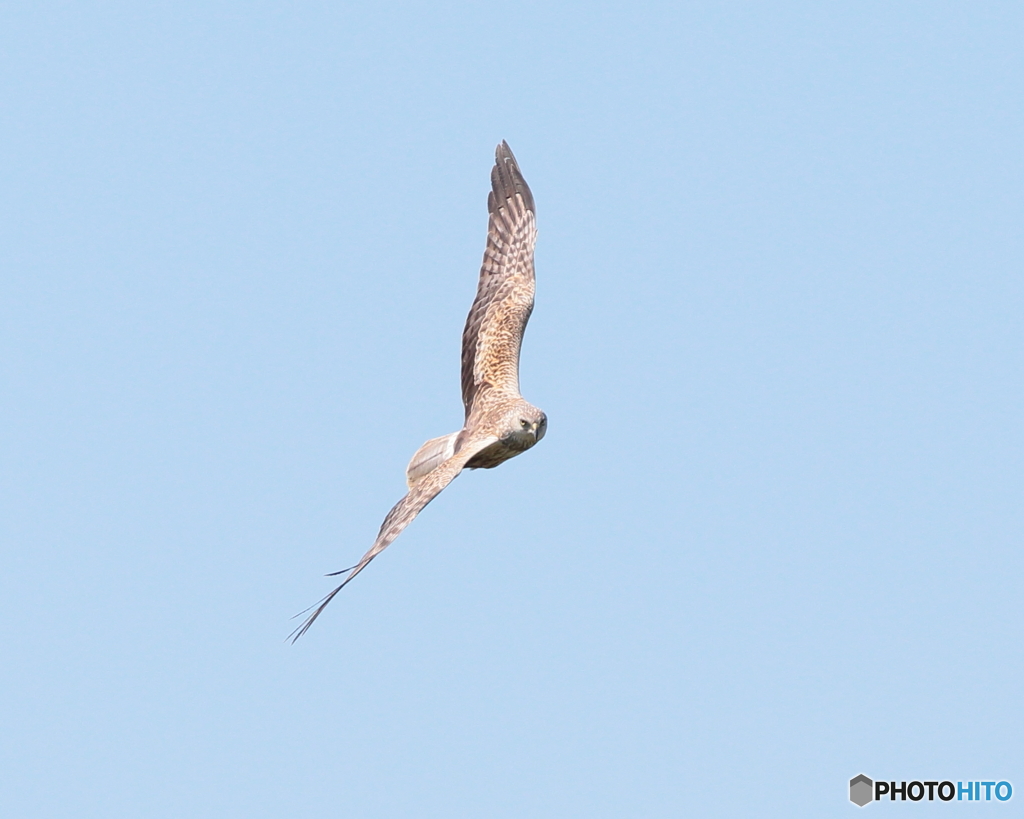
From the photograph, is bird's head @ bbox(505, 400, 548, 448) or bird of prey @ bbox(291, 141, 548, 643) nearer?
bird of prey @ bbox(291, 141, 548, 643)

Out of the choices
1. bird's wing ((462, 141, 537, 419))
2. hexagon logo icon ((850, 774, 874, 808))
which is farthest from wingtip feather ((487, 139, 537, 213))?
hexagon logo icon ((850, 774, 874, 808))

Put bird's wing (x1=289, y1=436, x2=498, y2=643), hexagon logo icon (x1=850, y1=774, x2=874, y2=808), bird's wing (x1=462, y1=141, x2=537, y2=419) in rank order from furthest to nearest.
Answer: hexagon logo icon (x1=850, y1=774, x2=874, y2=808)
bird's wing (x1=462, y1=141, x2=537, y2=419)
bird's wing (x1=289, y1=436, x2=498, y2=643)

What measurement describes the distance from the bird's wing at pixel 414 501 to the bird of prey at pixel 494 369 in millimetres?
12

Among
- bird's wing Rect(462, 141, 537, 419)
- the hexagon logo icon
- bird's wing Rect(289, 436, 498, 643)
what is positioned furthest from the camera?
the hexagon logo icon

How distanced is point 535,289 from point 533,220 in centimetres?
131

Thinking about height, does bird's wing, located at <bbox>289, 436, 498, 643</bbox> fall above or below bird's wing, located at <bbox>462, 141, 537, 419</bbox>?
below

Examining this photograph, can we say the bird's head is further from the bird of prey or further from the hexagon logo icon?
the hexagon logo icon

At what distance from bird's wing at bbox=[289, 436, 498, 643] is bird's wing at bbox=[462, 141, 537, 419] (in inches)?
82.3

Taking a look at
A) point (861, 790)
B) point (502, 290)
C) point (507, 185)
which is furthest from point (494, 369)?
point (861, 790)

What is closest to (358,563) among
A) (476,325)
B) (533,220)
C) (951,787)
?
(476,325)

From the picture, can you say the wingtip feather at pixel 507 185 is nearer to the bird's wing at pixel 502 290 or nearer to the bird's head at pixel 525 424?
the bird's wing at pixel 502 290

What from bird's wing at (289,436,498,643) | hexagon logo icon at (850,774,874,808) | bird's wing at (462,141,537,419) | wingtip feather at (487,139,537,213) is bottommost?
hexagon logo icon at (850,774,874,808)

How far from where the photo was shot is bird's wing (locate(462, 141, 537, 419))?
26.2 m

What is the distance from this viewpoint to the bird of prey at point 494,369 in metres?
22.9
